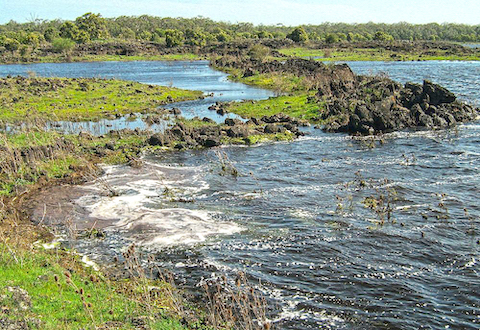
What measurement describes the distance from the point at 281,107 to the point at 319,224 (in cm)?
2365

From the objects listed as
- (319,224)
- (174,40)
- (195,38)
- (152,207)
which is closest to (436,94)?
(319,224)

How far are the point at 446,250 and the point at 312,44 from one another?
11675 centimetres

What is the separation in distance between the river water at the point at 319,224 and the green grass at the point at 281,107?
30.2ft

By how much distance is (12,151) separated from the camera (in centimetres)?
2211

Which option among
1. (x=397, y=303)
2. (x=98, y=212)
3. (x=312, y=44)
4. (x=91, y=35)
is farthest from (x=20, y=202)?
(x=91, y=35)

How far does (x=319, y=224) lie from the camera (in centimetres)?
1719

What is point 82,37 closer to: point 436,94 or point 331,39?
point 331,39

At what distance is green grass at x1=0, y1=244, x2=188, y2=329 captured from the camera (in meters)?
9.91

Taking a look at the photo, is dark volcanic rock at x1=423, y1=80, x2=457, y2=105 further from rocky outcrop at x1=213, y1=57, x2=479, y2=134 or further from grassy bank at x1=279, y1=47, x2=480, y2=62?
grassy bank at x1=279, y1=47, x2=480, y2=62

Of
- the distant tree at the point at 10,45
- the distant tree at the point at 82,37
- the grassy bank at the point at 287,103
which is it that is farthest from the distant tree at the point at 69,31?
the grassy bank at the point at 287,103

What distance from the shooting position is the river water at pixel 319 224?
12.4 metres

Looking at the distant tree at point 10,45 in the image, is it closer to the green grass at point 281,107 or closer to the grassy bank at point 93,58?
the grassy bank at point 93,58

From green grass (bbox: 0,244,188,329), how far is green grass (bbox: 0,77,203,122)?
21.4 m

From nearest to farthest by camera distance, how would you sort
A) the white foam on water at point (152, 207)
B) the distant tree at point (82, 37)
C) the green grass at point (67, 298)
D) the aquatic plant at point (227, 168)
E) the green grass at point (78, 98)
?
the green grass at point (67, 298), the white foam on water at point (152, 207), the aquatic plant at point (227, 168), the green grass at point (78, 98), the distant tree at point (82, 37)
